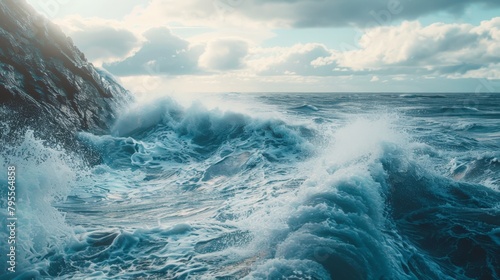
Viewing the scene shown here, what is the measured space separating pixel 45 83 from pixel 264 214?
33.2 feet

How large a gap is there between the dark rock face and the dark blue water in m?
1.24

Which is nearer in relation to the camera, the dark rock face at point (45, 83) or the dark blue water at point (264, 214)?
the dark blue water at point (264, 214)

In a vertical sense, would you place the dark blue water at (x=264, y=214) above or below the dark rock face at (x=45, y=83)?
below

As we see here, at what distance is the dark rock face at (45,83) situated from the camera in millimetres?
10750

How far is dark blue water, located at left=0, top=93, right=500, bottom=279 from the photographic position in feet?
16.2

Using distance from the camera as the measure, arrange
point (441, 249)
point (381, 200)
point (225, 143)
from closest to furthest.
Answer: point (441, 249) < point (381, 200) < point (225, 143)

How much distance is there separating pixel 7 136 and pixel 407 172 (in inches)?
388

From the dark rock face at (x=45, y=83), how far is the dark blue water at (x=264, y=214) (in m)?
1.24

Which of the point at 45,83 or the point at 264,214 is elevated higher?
the point at 45,83

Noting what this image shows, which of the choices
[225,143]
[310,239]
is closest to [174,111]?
[225,143]

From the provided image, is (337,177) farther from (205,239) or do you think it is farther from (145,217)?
(145,217)

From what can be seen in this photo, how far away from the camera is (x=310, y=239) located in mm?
5070

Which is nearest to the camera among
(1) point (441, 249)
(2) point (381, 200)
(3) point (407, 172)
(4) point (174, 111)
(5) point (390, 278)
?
(5) point (390, 278)

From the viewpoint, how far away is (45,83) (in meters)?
12.6
